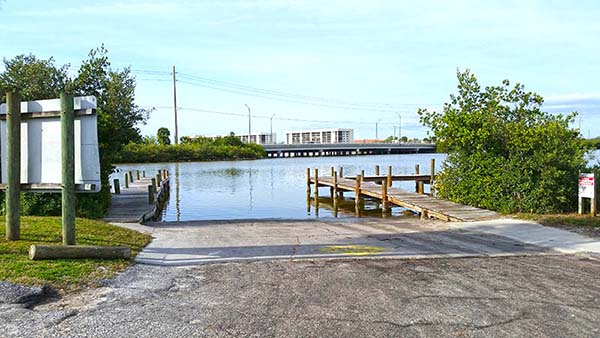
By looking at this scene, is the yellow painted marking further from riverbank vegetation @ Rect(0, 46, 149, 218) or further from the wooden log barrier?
riverbank vegetation @ Rect(0, 46, 149, 218)

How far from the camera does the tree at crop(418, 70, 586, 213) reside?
1445cm

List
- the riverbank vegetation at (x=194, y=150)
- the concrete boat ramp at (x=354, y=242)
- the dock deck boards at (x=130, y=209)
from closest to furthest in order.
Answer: the concrete boat ramp at (x=354, y=242), the dock deck boards at (x=130, y=209), the riverbank vegetation at (x=194, y=150)

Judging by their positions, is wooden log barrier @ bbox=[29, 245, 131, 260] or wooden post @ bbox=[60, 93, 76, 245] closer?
wooden log barrier @ bbox=[29, 245, 131, 260]

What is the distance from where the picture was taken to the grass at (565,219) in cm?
1219

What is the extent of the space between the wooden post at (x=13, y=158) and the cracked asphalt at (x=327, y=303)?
238 cm

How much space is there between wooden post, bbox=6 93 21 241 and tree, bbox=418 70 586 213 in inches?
487

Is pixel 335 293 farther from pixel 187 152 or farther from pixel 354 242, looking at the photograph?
pixel 187 152

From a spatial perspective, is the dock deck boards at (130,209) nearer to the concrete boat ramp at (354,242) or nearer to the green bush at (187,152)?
the concrete boat ramp at (354,242)

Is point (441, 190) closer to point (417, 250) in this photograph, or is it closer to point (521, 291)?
point (417, 250)

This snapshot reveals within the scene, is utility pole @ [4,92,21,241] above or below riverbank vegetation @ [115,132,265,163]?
below

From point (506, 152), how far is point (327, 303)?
1232 cm

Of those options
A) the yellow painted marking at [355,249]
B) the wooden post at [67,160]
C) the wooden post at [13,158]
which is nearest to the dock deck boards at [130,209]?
the wooden post at [13,158]

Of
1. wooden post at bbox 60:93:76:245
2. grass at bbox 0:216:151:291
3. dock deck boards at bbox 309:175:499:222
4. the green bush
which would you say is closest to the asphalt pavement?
grass at bbox 0:216:151:291

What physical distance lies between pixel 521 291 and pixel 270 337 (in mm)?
3348
